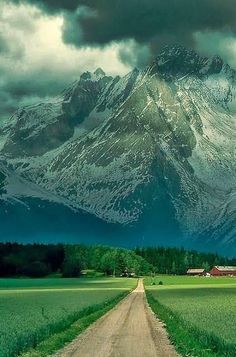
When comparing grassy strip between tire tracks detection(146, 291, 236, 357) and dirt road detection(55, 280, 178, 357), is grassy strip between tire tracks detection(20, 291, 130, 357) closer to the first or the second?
dirt road detection(55, 280, 178, 357)

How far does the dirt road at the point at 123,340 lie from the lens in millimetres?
42812

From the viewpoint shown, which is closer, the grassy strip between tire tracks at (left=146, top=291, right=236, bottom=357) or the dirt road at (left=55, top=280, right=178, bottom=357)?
the grassy strip between tire tracks at (left=146, top=291, right=236, bottom=357)

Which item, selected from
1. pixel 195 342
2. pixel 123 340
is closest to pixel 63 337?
pixel 123 340

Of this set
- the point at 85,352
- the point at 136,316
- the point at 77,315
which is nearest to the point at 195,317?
the point at 136,316

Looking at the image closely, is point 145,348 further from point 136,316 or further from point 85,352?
point 136,316

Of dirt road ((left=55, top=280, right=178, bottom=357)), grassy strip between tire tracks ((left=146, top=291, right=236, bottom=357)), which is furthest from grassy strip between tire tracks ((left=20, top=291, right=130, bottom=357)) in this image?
grassy strip between tire tracks ((left=146, top=291, right=236, bottom=357))

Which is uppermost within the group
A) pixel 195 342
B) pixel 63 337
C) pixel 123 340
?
pixel 63 337

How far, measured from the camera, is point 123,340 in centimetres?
4991

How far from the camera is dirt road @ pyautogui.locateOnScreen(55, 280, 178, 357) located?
42.8 meters

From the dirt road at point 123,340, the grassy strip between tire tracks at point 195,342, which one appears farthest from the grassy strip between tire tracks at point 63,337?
the grassy strip between tire tracks at point 195,342

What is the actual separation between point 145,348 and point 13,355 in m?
8.99

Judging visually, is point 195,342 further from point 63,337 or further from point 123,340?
point 63,337

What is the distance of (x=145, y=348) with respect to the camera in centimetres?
4497

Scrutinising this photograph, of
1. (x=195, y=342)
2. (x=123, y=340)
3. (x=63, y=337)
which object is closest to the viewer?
(x=195, y=342)
